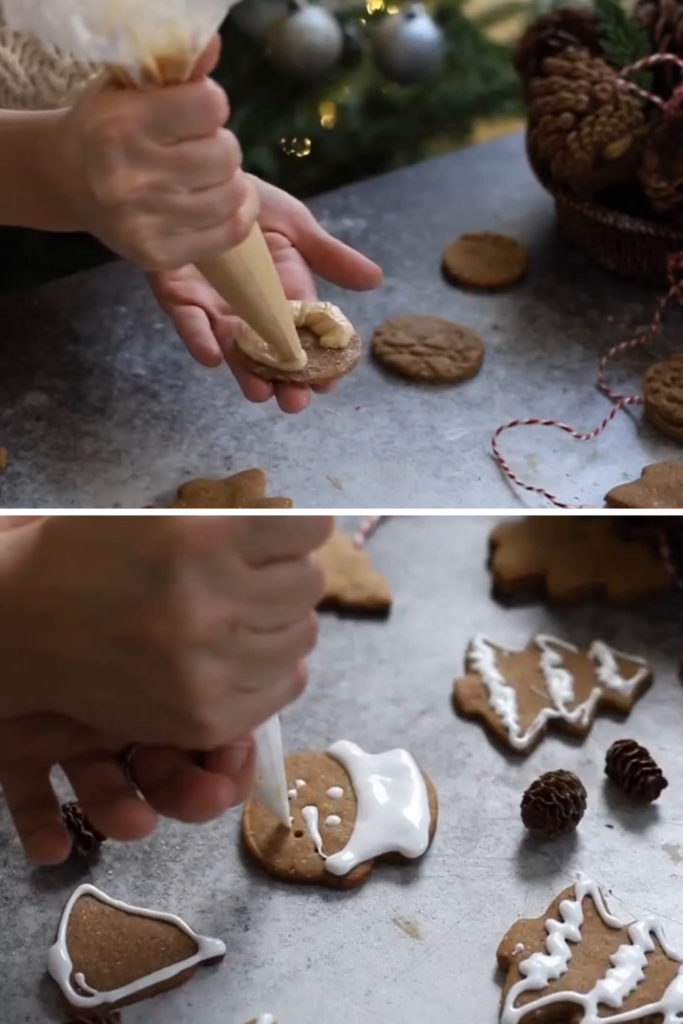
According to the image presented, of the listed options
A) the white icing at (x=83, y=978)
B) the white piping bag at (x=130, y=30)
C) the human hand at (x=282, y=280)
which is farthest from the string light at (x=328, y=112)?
the white icing at (x=83, y=978)

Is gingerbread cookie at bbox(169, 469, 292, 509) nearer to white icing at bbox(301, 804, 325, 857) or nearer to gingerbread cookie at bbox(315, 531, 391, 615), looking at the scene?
gingerbread cookie at bbox(315, 531, 391, 615)

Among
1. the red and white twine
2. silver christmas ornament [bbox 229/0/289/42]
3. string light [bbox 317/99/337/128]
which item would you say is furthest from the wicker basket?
silver christmas ornament [bbox 229/0/289/42]

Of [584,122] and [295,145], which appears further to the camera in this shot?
[584,122]

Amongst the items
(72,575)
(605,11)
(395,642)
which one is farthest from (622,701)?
(605,11)

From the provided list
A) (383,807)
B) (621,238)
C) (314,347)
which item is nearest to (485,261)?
(621,238)

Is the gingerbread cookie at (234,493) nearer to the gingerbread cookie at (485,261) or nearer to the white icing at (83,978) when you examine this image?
the white icing at (83,978)

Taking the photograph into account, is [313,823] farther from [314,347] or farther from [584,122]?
[584,122]

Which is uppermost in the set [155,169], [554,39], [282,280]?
[155,169]
